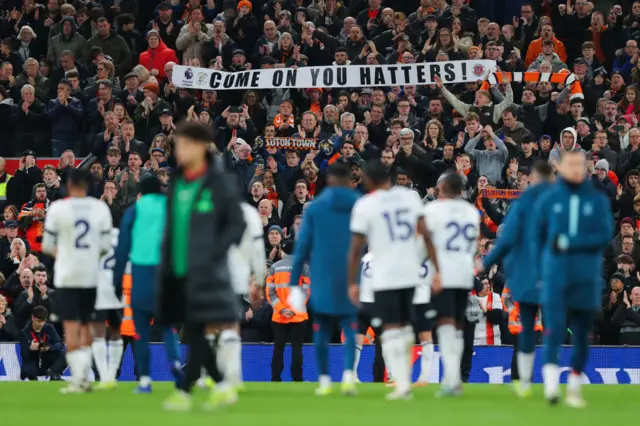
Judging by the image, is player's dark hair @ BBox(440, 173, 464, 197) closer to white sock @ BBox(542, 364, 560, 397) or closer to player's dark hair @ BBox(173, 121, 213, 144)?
white sock @ BBox(542, 364, 560, 397)

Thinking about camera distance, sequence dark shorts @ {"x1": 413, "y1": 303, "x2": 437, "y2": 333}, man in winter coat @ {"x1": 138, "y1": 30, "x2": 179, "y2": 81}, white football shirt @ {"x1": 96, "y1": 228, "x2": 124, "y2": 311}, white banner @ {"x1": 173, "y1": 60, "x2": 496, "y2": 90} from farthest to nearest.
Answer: man in winter coat @ {"x1": 138, "y1": 30, "x2": 179, "y2": 81} < white banner @ {"x1": 173, "y1": 60, "x2": 496, "y2": 90} < dark shorts @ {"x1": 413, "y1": 303, "x2": 437, "y2": 333} < white football shirt @ {"x1": 96, "y1": 228, "x2": 124, "y2": 311}

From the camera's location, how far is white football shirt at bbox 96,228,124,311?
15165 mm

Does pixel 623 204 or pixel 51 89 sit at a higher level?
pixel 51 89

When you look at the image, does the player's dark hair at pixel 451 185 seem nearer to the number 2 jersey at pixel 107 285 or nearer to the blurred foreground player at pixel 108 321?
the number 2 jersey at pixel 107 285

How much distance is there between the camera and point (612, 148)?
960 inches

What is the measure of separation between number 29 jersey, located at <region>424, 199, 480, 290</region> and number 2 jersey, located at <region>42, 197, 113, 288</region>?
344 centimetres

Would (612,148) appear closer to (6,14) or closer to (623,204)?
(623,204)

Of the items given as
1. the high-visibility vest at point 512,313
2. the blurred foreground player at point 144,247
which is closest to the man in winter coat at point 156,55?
the high-visibility vest at point 512,313

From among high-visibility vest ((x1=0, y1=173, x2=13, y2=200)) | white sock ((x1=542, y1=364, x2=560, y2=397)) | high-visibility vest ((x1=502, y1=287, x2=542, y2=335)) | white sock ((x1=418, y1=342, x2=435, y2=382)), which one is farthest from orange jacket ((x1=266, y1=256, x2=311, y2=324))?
white sock ((x1=542, y1=364, x2=560, y2=397))

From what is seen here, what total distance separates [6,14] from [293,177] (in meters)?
9.36

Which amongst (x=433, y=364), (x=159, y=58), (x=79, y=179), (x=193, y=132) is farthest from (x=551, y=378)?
Answer: (x=159, y=58)

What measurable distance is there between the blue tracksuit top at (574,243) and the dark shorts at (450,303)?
1803mm

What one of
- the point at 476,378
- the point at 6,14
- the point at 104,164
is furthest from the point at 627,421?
the point at 6,14

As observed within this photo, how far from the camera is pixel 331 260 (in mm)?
13945
